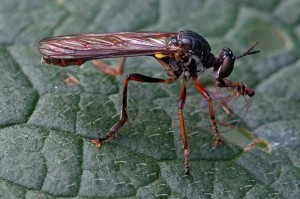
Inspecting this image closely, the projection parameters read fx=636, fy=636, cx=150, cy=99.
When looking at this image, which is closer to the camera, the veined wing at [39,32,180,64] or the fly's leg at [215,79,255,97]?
the veined wing at [39,32,180,64]

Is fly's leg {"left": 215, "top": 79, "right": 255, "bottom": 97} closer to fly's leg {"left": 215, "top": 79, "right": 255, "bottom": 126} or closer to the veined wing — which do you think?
fly's leg {"left": 215, "top": 79, "right": 255, "bottom": 126}

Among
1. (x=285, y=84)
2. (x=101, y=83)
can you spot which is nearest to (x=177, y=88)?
(x=101, y=83)

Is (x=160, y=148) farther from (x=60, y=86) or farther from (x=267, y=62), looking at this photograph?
(x=267, y=62)

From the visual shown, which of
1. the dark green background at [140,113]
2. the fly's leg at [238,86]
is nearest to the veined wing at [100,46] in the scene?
the dark green background at [140,113]

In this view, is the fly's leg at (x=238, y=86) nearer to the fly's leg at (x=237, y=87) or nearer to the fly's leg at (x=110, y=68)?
the fly's leg at (x=237, y=87)

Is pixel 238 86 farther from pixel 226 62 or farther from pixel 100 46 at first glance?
pixel 100 46

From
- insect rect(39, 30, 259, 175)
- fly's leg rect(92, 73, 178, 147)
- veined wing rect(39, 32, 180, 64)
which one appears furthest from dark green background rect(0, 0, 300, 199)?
veined wing rect(39, 32, 180, 64)

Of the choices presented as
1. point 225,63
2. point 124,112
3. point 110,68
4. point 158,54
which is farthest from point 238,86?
point 110,68
